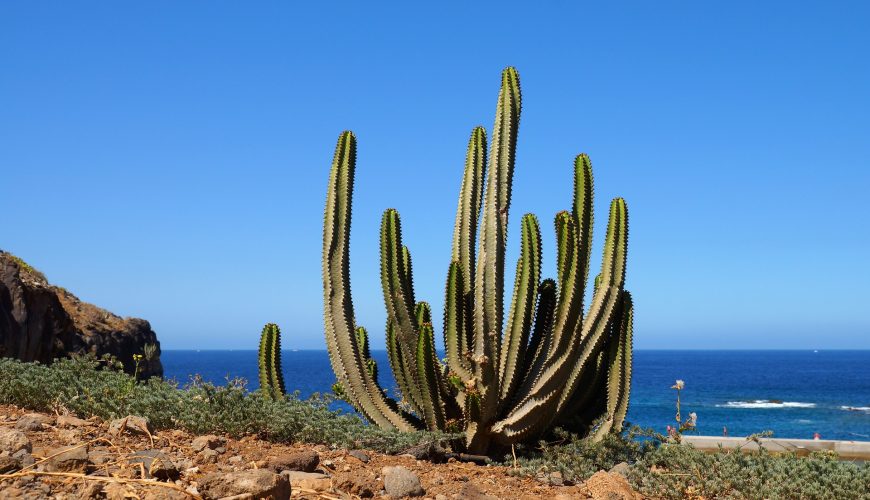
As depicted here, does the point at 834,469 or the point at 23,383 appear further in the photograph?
the point at 23,383

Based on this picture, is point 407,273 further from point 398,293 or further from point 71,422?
point 71,422

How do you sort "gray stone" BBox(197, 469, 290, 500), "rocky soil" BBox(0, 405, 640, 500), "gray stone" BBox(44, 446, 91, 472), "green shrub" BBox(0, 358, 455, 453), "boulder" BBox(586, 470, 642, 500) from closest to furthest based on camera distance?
1. "gray stone" BBox(197, 469, 290, 500)
2. "rocky soil" BBox(0, 405, 640, 500)
3. "gray stone" BBox(44, 446, 91, 472)
4. "boulder" BBox(586, 470, 642, 500)
5. "green shrub" BBox(0, 358, 455, 453)

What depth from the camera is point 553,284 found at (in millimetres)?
7867

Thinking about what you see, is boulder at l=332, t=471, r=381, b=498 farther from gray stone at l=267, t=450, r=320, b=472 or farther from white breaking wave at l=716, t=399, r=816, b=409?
white breaking wave at l=716, t=399, r=816, b=409

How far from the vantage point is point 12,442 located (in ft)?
14.2

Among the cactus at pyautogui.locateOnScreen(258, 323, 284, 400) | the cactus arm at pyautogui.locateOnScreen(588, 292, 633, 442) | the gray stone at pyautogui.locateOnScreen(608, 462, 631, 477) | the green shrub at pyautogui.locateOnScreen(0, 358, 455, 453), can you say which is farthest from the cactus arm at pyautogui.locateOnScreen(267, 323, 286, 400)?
the gray stone at pyautogui.locateOnScreen(608, 462, 631, 477)

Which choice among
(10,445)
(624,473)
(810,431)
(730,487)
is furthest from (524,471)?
(810,431)

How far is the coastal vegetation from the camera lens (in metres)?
5.67

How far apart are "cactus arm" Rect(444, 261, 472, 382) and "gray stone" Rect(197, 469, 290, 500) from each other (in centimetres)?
371

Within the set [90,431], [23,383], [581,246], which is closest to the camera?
[90,431]

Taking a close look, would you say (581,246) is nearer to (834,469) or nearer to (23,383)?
(834,469)

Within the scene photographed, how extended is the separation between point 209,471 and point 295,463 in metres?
0.50

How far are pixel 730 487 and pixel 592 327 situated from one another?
2148mm

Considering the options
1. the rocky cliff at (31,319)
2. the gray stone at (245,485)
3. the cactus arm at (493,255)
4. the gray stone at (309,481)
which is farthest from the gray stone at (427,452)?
the rocky cliff at (31,319)
